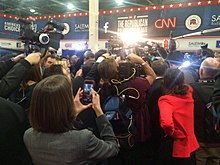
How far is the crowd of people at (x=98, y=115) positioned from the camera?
1.06 m

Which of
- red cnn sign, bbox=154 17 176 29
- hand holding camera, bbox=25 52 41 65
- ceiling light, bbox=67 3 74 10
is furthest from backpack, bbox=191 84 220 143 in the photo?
ceiling light, bbox=67 3 74 10

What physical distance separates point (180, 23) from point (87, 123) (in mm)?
6826

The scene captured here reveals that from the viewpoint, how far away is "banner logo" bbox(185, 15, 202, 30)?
24.1 ft

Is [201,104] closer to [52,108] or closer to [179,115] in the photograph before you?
[179,115]

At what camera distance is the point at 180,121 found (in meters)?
1.86

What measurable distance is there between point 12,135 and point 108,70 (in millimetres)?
908

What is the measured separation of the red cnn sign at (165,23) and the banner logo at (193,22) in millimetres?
448

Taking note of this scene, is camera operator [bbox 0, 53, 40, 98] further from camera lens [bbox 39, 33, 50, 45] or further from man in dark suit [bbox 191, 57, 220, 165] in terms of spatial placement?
man in dark suit [bbox 191, 57, 220, 165]

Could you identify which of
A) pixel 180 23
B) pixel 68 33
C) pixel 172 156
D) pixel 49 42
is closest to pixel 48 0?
pixel 68 33

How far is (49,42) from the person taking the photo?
194 cm

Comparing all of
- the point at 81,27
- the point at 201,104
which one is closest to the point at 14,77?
the point at 201,104

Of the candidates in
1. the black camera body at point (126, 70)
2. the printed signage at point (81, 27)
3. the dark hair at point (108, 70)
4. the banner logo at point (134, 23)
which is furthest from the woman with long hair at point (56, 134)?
the printed signage at point (81, 27)

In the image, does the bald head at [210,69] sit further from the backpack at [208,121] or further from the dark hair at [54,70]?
the dark hair at [54,70]

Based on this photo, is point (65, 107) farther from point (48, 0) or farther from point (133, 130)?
point (48, 0)
